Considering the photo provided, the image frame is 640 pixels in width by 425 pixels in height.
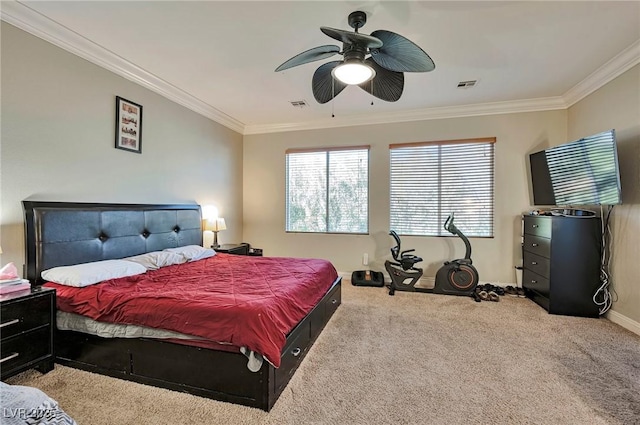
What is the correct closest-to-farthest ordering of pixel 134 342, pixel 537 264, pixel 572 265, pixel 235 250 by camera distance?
pixel 134 342
pixel 572 265
pixel 537 264
pixel 235 250

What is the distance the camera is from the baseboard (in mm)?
2965

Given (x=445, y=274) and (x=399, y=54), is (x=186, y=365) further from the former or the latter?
(x=445, y=274)

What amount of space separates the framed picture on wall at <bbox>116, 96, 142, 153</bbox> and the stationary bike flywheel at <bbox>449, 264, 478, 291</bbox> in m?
4.28

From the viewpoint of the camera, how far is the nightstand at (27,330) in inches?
76.5

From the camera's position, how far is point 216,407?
72.1 inches

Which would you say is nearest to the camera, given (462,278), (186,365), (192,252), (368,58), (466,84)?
(186,365)

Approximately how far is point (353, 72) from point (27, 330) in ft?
9.59

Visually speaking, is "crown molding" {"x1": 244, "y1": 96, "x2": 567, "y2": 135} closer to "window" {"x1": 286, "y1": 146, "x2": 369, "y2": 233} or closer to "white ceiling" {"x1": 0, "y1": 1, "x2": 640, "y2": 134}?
"white ceiling" {"x1": 0, "y1": 1, "x2": 640, "y2": 134}

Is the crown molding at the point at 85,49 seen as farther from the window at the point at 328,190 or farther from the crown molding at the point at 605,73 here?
the crown molding at the point at 605,73

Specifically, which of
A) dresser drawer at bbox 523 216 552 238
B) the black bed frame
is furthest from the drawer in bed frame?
dresser drawer at bbox 523 216 552 238

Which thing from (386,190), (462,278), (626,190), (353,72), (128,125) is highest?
(353,72)

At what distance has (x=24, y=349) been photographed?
2047 mm

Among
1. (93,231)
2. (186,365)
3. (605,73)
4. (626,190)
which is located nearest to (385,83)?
(186,365)

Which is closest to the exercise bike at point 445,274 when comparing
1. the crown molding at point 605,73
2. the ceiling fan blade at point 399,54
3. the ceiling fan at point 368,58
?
the crown molding at point 605,73
